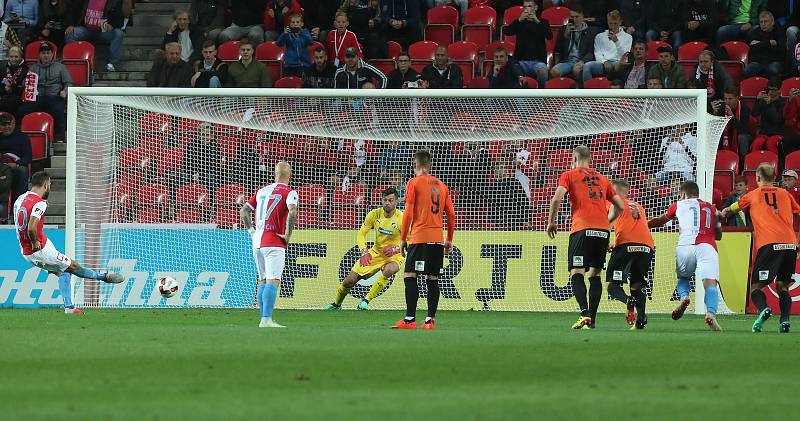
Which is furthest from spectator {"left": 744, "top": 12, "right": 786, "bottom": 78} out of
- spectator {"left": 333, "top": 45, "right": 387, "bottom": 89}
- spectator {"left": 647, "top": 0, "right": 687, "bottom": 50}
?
spectator {"left": 333, "top": 45, "right": 387, "bottom": 89}

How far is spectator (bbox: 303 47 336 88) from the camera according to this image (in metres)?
22.4

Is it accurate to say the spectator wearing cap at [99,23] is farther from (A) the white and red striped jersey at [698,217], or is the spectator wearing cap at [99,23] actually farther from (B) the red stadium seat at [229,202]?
(A) the white and red striped jersey at [698,217]

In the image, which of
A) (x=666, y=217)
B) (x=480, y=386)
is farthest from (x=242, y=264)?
(x=480, y=386)

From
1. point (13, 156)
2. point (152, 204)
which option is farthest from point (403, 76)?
point (13, 156)

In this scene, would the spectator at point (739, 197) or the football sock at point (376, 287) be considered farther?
the spectator at point (739, 197)

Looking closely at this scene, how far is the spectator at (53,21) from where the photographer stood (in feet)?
84.4

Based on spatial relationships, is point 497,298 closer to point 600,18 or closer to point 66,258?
point 66,258

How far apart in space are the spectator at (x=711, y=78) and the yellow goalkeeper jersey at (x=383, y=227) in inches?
249

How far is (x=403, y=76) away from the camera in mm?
21891

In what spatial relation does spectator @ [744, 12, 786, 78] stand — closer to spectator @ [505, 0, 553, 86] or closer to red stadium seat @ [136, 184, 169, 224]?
spectator @ [505, 0, 553, 86]

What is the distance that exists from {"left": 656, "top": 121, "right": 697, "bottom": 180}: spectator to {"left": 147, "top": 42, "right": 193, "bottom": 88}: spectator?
8.47m

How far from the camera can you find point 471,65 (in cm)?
2339

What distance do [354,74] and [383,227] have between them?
388 cm

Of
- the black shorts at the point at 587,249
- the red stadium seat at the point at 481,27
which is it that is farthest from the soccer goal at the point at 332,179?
the red stadium seat at the point at 481,27
